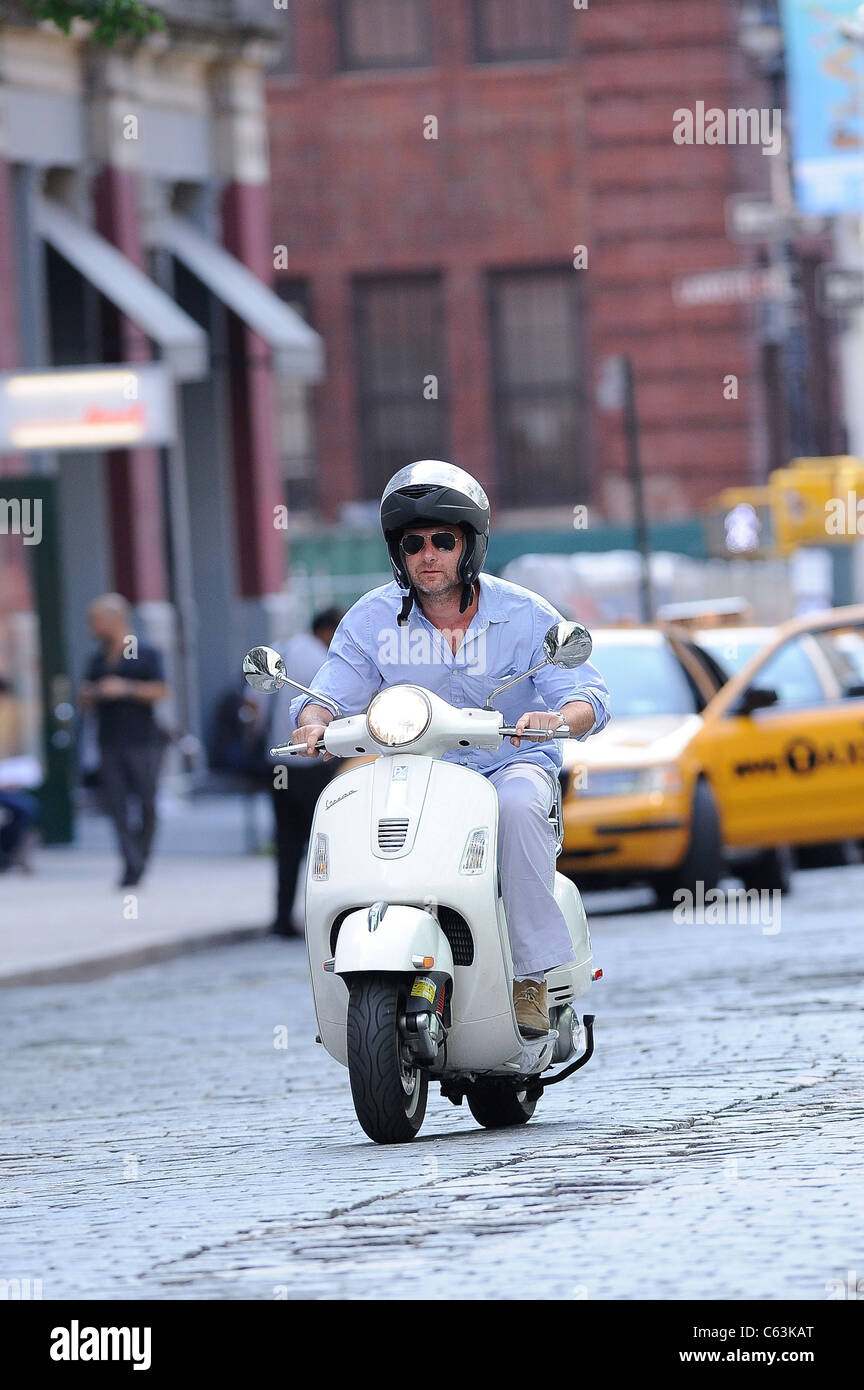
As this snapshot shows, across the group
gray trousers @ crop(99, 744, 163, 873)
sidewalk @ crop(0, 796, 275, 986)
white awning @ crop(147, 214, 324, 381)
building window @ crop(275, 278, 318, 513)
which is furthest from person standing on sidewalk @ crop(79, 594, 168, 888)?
building window @ crop(275, 278, 318, 513)

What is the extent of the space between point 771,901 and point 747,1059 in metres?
A: 8.21

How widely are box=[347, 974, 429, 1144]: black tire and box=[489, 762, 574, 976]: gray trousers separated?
0.40 metres

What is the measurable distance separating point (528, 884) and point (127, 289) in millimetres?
17118

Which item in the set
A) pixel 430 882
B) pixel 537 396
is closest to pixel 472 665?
pixel 430 882

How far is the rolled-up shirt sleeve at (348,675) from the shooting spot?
7.81m

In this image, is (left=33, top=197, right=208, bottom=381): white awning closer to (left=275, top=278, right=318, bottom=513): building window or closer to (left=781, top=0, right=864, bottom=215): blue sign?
(left=781, top=0, right=864, bottom=215): blue sign

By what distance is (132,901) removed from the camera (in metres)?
17.9

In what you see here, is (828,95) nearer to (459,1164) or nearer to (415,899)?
(415,899)

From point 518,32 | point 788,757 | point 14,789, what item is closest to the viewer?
point 788,757

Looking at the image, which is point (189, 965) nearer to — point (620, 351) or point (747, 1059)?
point (747, 1059)

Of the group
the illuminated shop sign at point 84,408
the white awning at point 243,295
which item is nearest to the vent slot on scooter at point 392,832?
the illuminated shop sign at point 84,408

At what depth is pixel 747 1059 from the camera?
29.8 feet
